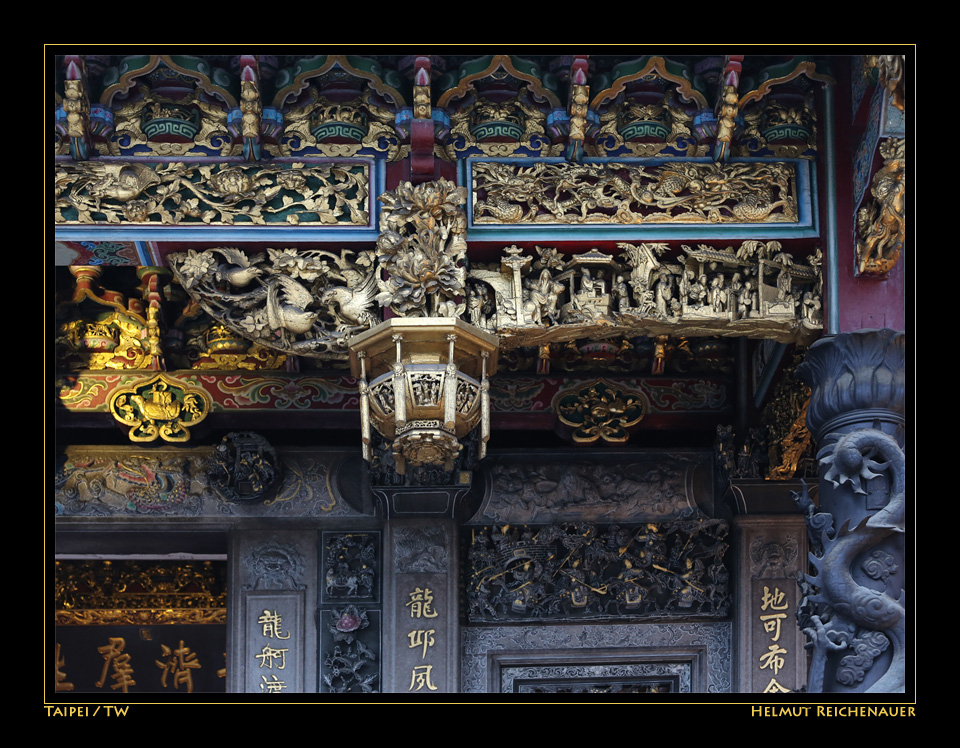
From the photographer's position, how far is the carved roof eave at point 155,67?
808 centimetres

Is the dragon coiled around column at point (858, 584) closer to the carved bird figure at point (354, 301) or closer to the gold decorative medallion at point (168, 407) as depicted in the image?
the carved bird figure at point (354, 301)

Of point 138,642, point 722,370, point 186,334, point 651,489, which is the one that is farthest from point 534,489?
point 138,642

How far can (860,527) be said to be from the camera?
7.48m

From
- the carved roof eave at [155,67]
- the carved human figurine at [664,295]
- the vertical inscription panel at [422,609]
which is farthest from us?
the vertical inscription panel at [422,609]

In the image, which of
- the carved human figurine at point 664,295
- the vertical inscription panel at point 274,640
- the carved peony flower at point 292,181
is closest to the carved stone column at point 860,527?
the carved human figurine at point 664,295

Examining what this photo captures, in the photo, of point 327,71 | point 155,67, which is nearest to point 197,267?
point 155,67

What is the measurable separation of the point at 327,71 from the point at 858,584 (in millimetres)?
3626

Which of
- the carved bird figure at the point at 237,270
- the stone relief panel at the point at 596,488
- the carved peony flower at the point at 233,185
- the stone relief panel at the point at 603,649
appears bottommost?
the stone relief panel at the point at 603,649

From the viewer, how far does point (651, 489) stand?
10359 mm

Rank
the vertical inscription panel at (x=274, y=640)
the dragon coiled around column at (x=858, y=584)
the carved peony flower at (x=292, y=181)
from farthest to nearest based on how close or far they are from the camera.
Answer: the vertical inscription panel at (x=274, y=640) < the carved peony flower at (x=292, y=181) < the dragon coiled around column at (x=858, y=584)

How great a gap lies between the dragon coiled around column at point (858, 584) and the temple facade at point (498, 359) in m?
0.01

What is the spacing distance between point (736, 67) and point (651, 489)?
3275 mm

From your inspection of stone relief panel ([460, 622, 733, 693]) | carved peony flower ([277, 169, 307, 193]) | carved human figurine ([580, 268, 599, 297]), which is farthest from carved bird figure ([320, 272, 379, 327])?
stone relief panel ([460, 622, 733, 693])

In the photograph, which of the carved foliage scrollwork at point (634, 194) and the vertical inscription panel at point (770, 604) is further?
the vertical inscription panel at point (770, 604)
